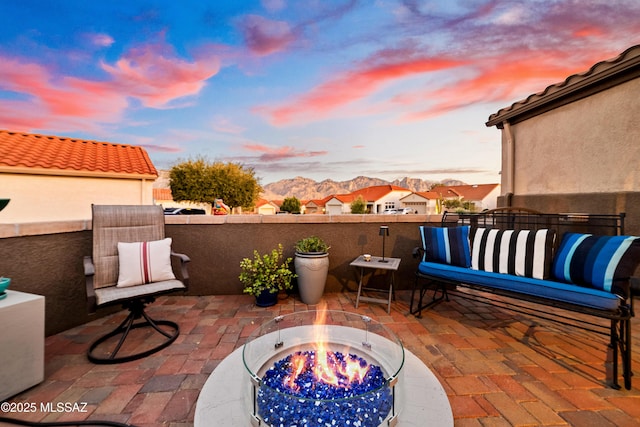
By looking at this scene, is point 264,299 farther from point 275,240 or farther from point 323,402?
point 323,402

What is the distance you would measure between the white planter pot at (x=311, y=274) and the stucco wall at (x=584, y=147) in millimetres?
4575

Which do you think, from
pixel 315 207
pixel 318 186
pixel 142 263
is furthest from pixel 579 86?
pixel 318 186

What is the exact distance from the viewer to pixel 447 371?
6.13 feet

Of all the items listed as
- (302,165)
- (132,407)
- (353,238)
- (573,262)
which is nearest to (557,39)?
(573,262)

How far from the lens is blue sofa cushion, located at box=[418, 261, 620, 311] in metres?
1.85

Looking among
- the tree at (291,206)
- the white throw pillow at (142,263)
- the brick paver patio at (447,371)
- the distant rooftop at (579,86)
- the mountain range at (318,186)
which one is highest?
the mountain range at (318,186)

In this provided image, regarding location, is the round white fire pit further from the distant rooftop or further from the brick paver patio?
the distant rooftop

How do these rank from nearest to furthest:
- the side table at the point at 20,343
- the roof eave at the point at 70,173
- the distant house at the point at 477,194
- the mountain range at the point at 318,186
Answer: the side table at the point at 20,343 → the roof eave at the point at 70,173 → the distant house at the point at 477,194 → the mountain range at the point at 318,186

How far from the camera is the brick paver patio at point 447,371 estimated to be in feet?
4.81

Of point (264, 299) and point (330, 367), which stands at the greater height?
point (330, 367)

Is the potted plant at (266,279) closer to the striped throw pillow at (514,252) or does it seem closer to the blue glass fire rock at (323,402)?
the blue glass fire rock at (323,402)

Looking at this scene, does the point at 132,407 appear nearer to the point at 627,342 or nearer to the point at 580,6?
the point at 627,342

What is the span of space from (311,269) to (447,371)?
1.75 metres

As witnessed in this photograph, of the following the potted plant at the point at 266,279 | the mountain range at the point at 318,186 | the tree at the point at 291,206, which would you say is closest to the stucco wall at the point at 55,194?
the potted plant at the point at 266,279
